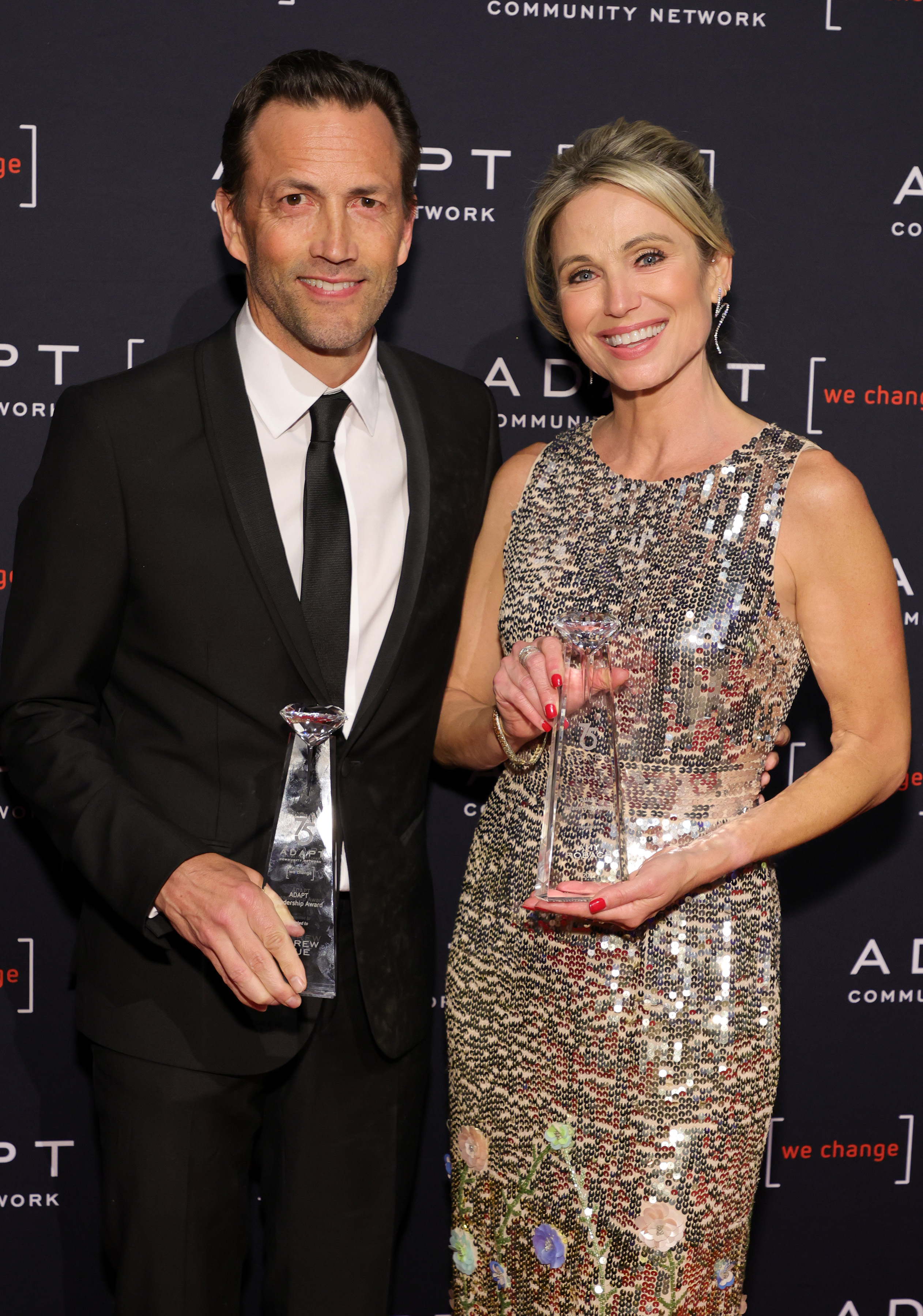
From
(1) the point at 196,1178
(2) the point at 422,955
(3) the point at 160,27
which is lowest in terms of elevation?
(1) the point at 196,1178

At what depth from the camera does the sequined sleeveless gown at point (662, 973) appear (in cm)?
161

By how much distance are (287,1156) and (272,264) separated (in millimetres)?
1218

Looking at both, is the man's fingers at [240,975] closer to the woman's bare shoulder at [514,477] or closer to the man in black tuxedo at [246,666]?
the man in black tuxedo at [246,666]

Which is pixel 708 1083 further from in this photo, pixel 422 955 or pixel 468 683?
pixel 468 683

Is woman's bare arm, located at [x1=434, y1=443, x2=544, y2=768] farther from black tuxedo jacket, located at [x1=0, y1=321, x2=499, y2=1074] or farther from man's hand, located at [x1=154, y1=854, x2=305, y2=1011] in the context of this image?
man's hand, located at [x1=154, y1=854, x2=305, y2=1011]

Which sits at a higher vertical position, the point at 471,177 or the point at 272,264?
the point at 471,177

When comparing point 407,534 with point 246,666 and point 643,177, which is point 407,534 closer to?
point 246,666

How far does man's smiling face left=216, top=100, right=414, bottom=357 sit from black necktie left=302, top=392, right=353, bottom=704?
0.20 meters

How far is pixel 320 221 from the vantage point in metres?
1.60

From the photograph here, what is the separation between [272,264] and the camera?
5.26ft

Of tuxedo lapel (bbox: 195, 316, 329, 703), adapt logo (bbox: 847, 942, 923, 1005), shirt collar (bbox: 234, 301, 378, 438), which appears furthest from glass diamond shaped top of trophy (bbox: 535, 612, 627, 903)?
adapt logo (bbox: 847, 942, 923, 1005)

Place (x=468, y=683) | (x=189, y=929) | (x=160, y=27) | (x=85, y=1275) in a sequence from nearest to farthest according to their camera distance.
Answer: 1. (x=189, y=929)
2. (x=468, y=683)
3. (x=160, y=27)
4. (x=85, y=1275)

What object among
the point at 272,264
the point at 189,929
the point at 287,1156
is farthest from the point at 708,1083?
the point at 272,264

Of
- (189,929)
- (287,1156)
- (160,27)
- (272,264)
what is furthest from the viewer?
(160,27)
